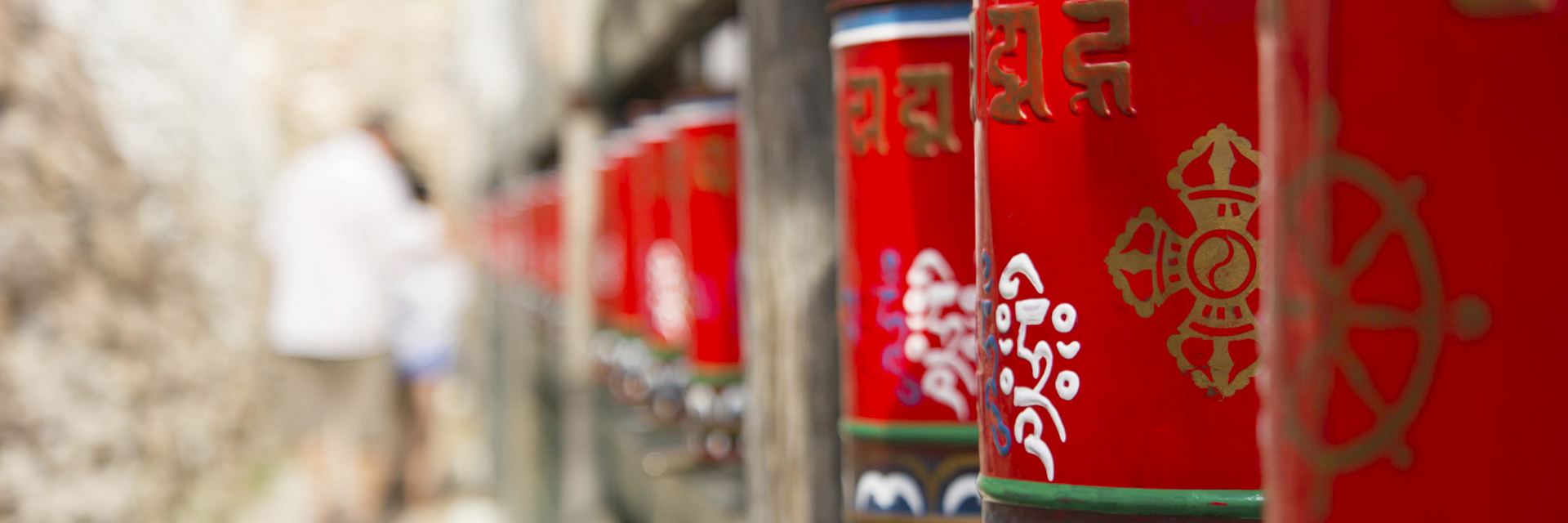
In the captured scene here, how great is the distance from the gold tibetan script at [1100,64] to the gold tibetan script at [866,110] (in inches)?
11.4

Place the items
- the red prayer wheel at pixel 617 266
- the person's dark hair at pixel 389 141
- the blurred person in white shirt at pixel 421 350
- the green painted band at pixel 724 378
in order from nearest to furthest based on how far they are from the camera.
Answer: the green painted band at pixel 724 378 → the red prayer wheel at pixel 617 266 → the person's dark hair at pixel 389 141 → the blurred person in white shirt at pixel 421 350

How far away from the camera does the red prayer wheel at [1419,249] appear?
392 millimetres

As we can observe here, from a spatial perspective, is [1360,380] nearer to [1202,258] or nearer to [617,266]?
[1202,258]

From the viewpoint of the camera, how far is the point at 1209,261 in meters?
0.67

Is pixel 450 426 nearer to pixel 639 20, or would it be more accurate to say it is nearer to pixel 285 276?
pixel 285 276

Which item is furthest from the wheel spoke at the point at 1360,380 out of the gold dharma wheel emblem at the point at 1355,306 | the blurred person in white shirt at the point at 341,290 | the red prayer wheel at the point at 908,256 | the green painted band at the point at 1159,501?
the blurred person in white shirt at the point at 341,290

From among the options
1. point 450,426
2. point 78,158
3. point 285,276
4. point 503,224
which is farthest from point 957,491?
point 450,426

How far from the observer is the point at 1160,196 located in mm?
661

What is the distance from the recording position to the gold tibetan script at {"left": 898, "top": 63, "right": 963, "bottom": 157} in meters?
0.95

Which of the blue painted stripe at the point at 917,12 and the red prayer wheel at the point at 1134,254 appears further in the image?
the blue painted stripe at the point at 917,12

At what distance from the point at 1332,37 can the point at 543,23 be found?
4034 mm

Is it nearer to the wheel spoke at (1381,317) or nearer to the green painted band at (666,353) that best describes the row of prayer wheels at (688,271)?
the green painted band at (666,353)

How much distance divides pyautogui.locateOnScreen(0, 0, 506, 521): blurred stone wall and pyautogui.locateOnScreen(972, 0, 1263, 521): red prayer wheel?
190cm

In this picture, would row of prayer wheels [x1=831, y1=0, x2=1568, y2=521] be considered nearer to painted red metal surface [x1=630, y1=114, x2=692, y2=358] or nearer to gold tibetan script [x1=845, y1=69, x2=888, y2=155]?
gold tibetan script [x1=845, y1=69, x2=888, y2=155]
